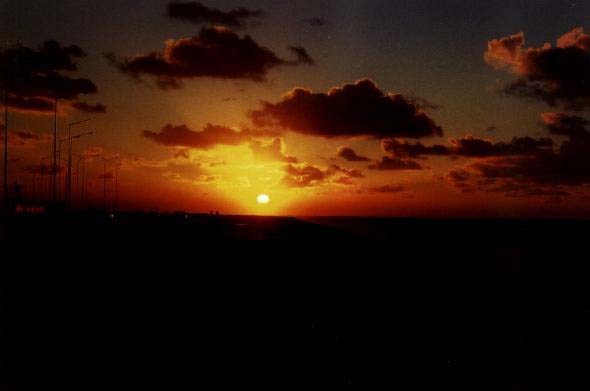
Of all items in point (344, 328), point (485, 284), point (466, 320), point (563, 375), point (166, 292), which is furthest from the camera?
point (485, 284)

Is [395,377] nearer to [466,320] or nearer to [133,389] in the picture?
[133,389]

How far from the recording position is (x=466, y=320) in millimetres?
17875

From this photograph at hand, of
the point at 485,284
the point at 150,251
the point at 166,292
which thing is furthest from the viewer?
the point at 150,251

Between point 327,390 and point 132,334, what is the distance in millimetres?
5453

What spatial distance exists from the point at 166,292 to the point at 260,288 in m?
3.71

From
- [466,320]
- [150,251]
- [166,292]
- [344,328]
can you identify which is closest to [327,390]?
[344,328]

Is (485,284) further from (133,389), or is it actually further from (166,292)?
(133,389)

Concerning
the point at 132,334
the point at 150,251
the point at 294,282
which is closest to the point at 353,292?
the point at 294,282

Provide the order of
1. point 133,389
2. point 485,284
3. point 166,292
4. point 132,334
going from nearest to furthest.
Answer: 1. point 133,389
2. point 132,334
3. point 166,292
4. point 485,284

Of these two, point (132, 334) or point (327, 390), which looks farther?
point (132, 334)

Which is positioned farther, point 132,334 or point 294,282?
point 294,282

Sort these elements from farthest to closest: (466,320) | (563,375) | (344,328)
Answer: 1. (466,320)
2. (344,328)
3. (563,375)

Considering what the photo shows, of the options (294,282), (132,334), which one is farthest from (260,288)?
(132,334)

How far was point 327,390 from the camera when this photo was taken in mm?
10766
